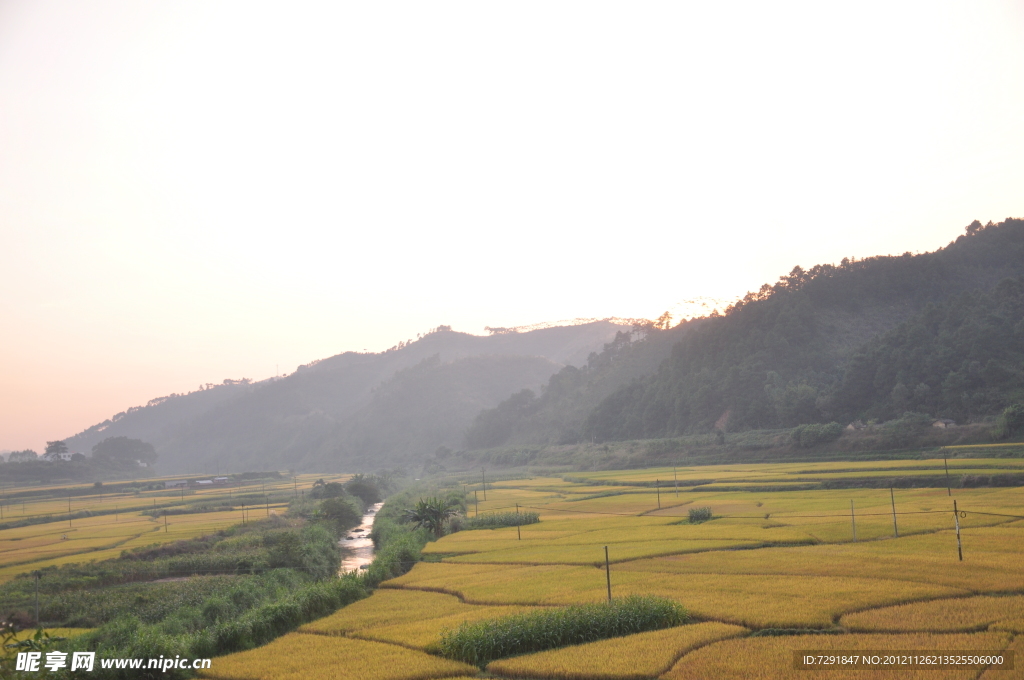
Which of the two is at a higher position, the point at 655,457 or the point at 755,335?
the point at 755,335

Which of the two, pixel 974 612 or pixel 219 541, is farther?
pixel 219 541

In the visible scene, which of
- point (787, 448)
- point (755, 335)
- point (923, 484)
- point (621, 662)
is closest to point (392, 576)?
point (621, 662)

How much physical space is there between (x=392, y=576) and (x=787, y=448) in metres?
48.7

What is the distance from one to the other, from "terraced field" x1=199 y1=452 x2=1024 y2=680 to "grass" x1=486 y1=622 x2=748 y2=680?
0.14 feet

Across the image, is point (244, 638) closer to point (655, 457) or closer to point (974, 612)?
point (974, 612)

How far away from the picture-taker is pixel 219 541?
38969 mm

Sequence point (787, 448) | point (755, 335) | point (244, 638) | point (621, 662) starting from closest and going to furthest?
point (621, 662), point (244, 638), point (787, 448), point (755, 335)

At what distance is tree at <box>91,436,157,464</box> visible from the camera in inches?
5719

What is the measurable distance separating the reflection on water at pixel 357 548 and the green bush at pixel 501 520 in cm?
607

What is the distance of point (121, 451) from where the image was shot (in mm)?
150500

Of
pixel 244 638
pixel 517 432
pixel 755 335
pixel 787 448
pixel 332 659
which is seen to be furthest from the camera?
pixel 517 432

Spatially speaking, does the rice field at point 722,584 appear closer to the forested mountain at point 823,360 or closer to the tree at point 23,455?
the forested mountain at point 823,360

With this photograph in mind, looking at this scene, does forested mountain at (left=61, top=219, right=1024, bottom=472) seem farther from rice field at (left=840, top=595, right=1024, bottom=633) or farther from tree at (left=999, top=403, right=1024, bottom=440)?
rice field at (left=840, top=595, right=1024, bottom=633)

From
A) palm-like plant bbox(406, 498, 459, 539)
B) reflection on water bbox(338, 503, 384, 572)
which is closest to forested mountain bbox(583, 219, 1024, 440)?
palm-like plant bbox(406, 498, 459, 539)
